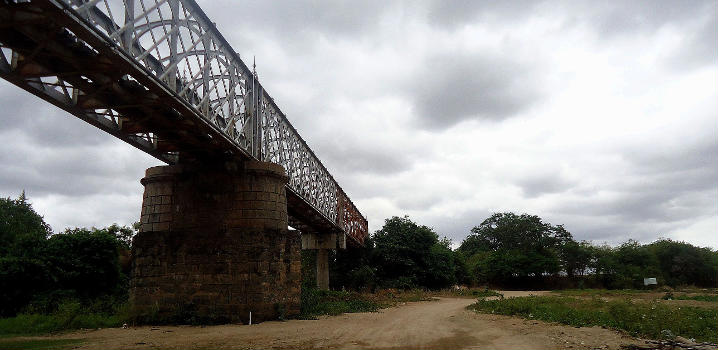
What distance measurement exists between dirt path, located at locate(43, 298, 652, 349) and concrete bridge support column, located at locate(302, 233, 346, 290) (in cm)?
2260

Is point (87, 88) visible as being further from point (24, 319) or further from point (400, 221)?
point (400, 221)

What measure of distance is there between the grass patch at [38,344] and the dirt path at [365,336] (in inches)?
16.7

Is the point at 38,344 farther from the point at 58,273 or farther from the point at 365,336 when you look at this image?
the point at 58,273

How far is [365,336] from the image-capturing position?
1327 cm

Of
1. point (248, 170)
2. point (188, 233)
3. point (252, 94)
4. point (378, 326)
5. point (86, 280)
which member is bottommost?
point (378, 326)

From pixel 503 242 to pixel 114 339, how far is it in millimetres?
63752

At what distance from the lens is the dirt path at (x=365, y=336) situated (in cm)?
1166

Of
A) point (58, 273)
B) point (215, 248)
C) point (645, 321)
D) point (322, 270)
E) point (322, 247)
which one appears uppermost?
point (322, 247)

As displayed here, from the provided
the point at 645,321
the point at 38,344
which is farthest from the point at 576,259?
the point at 38,344

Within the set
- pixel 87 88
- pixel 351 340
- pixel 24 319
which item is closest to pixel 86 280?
pixel 24 319

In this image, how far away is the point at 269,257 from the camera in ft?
57.2

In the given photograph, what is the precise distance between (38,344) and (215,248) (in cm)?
596

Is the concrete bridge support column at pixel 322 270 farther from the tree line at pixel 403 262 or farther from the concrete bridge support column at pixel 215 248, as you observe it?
the concrete bridge support column at pixel 215 248

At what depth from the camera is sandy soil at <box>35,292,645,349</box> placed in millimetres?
11648
